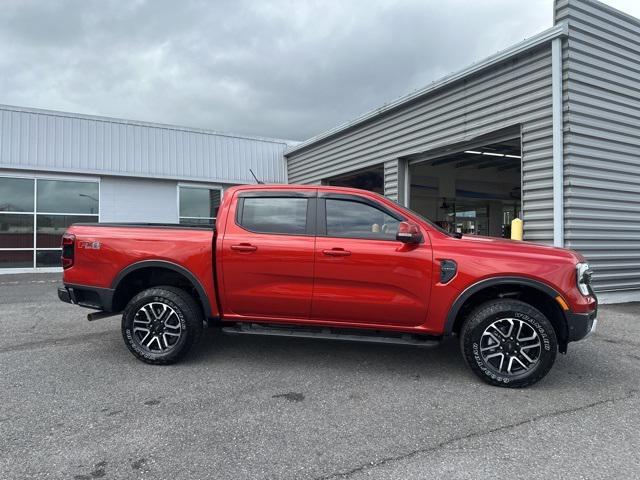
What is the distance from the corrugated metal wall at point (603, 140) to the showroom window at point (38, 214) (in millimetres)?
13140

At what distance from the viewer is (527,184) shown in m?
7.66

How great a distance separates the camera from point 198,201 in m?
15.3

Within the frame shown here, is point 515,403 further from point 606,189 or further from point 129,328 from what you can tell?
point 606,189

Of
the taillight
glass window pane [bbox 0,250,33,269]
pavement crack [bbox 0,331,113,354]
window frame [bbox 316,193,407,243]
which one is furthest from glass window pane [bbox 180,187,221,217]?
window frame [bbox 316,193,407,243]

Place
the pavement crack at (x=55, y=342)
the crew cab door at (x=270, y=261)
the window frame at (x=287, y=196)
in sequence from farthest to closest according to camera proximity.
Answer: the pavement crack at (x=55, y=342) → the window frame at (x=287, y=196) → the crew cab door at (x=270, y=261)

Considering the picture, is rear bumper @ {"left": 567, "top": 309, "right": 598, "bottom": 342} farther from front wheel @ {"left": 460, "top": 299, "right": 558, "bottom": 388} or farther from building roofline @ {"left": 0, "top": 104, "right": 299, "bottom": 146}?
building roofline @ {"left": 0, "top": 104, "right": 299, "bottom": 146}

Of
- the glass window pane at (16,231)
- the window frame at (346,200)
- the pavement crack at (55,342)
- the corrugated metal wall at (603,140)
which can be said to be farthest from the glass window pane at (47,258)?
the corrugated metal wall at (603,140)

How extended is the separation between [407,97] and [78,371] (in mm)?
8511

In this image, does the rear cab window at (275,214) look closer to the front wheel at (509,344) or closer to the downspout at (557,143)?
the front wheel at (509,344)

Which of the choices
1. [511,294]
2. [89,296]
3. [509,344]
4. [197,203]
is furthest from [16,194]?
[509,344]

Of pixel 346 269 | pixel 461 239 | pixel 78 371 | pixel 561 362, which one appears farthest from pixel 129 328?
pixel 561 362

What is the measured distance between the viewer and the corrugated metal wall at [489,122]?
7.38 metres

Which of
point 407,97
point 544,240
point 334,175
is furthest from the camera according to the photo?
point 334,175

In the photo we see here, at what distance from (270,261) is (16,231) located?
39.8 feet
